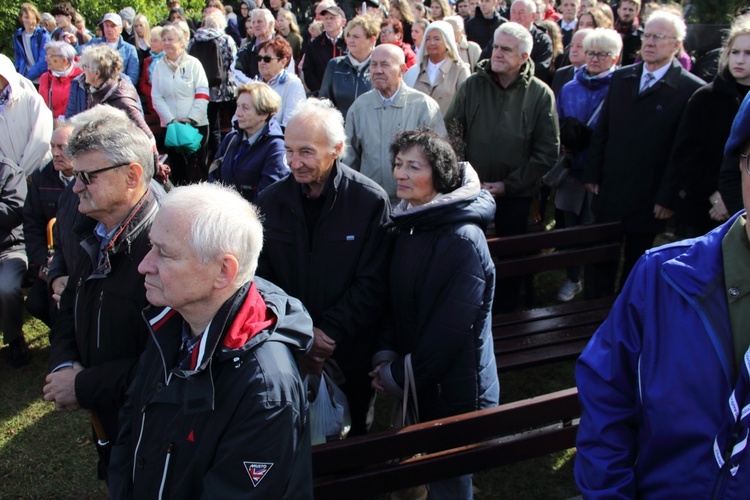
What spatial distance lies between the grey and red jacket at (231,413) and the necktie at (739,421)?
115 cm

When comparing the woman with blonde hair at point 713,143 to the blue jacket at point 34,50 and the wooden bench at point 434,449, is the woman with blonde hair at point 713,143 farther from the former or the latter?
the blue jacket at point 34,50

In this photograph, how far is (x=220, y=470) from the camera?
6.07ft

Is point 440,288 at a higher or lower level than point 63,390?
higher

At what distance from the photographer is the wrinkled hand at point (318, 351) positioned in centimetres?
305

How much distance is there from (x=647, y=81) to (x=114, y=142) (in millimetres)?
3712

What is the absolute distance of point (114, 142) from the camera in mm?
2729

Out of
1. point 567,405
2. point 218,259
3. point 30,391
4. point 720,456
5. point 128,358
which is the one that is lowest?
point 30,391

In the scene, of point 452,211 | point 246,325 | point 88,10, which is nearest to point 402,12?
point 88,10

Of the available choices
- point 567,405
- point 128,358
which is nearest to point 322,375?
point 128,358

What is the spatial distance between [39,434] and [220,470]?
2878 mm

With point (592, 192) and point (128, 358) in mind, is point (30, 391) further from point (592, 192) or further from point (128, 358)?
point (592, 192)

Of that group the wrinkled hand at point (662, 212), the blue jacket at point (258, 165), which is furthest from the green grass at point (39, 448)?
the wrinkled hand at point (662, 212)

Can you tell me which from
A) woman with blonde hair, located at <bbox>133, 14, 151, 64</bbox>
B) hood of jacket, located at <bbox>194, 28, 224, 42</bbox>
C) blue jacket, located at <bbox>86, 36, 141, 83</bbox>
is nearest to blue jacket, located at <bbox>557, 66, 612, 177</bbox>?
hood of jacket, located at <bbox>194, 28, 224, 42</bbox>

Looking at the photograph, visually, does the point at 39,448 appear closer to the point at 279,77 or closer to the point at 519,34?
the point at 279,77
